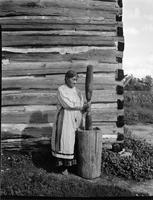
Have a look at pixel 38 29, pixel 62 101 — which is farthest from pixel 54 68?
pixel 62 101

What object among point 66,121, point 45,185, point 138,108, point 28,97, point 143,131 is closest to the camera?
point 45,185

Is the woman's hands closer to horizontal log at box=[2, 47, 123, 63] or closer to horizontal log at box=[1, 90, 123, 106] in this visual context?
horizontal log at box=[1, 90, 123, 106]

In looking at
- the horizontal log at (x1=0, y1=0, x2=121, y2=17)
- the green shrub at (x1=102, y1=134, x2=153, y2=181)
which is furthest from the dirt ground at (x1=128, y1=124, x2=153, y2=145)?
the horizontal log at (x1=0, y1=0, x2=121, y2=17)

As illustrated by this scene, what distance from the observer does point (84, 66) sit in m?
7.79

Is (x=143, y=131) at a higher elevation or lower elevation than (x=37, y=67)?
lower

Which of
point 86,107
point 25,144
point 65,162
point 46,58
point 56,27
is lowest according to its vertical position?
point 65,162

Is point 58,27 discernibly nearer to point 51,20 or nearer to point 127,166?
point 51,20

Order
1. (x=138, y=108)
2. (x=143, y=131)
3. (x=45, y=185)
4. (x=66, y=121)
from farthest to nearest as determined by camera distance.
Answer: (x=138, y=108), (x=143, y=131), (x=66, y=121), (x=45, y=185)

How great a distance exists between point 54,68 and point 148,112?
403 inches

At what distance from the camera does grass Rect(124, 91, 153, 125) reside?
15688 millimetres

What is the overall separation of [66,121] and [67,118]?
0.18 feet

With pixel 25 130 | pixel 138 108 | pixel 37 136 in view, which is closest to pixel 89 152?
pixel 37 136

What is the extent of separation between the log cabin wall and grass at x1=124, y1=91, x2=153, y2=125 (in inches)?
286

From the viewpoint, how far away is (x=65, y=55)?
7719 millimetres
